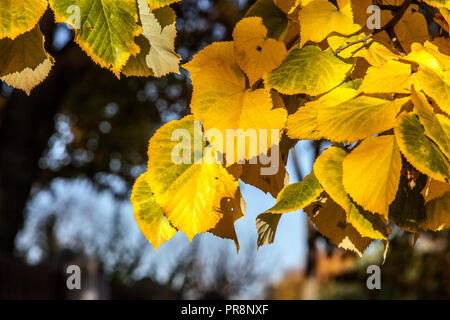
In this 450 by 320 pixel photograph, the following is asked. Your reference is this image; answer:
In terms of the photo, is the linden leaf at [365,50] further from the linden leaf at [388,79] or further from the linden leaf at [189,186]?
the linden leaf at [189,186]

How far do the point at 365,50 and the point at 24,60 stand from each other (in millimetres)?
736

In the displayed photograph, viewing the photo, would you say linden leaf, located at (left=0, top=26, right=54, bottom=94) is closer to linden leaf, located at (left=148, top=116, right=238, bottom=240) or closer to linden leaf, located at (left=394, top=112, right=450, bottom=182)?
linden leaf, located at (left=148, top=116, right=238, bottom=240)

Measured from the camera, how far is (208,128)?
959mm

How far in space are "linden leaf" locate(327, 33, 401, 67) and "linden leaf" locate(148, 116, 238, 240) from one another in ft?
1.11

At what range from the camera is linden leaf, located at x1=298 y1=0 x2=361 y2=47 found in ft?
3.28

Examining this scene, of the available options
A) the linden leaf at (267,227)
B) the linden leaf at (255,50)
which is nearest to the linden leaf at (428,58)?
the linden leaf at (255,50)

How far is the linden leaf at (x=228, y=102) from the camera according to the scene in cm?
95

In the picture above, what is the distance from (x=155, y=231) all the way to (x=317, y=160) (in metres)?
0.35

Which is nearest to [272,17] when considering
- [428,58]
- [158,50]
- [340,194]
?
[158,50]

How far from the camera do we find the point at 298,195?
909mm

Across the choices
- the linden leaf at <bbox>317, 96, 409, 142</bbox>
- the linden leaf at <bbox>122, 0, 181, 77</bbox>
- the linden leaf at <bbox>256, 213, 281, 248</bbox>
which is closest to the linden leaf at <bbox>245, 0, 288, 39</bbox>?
the linden leaf at <bbox>122, 0, 181, 77</bbox>

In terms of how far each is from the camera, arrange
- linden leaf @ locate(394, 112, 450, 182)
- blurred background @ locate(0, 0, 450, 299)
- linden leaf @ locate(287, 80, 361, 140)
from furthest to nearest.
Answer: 1. blurred background @ locate(0, 0, 450, 299)
2. linden leaf @ locate(287, 80, 361, 140)
3. linden leaf @ locate(394, 112, 450, 182)

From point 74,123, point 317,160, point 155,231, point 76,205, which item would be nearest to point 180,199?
point 155,231

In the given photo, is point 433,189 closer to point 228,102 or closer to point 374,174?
point 374,174
